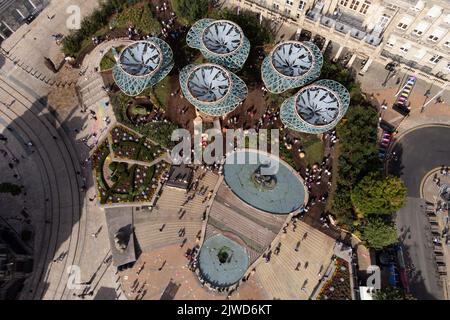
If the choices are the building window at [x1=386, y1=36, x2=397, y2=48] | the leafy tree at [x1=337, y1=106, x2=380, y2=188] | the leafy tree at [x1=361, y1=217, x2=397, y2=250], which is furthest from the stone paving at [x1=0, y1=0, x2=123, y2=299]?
the building window at [x1=386, y1=36, x2=397, y2=48]

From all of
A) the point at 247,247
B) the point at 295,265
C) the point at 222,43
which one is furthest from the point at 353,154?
the point at 222,43

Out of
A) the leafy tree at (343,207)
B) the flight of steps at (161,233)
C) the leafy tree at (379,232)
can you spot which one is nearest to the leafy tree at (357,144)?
the leafy tree at (343,207)

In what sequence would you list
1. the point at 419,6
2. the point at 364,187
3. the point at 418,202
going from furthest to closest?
Result: the point at 418,202
the point at 419,6
the point at 364,187

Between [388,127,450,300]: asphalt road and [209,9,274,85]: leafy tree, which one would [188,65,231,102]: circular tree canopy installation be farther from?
[388,127,450,300]: asphalt road

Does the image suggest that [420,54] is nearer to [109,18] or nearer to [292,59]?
[292,59]

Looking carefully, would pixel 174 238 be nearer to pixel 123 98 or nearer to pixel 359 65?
pixel 123 98
